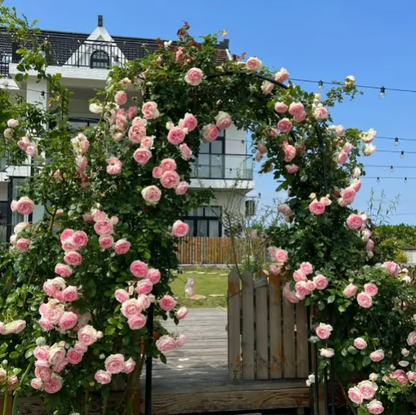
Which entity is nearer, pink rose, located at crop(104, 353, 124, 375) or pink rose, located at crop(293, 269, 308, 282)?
pink rose, located at crop(104, 353, 124, 375)

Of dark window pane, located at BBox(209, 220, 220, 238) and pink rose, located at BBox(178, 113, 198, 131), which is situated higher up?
pink rose, located at BBox(178, 113, 198, 131)

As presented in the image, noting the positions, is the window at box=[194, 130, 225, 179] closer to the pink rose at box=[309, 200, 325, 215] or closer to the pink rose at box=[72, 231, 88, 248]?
the pink rose at box=[309, 200, 325, 215]

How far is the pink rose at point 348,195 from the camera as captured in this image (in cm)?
334

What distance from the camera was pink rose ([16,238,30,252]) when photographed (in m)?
2.96

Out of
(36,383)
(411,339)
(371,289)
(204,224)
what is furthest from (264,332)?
(204,224)

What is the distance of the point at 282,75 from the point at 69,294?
231cm

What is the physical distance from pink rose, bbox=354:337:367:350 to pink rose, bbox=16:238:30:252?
2416mm

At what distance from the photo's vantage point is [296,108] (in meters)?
3.37

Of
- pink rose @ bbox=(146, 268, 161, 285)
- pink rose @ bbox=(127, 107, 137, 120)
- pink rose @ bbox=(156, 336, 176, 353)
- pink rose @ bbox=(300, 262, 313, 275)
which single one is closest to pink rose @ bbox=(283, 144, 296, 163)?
pink rose @ bbox=(300, 262, 313, 275)

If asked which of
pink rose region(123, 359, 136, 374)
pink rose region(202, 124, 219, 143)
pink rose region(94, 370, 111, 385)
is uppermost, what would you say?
pink rose region(202, 124, 219, 143)

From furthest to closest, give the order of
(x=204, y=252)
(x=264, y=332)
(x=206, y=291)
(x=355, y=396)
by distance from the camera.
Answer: (x=204, y=252) → (x=206, y=291) → (x=264, y=332) → (x=355, y=396)

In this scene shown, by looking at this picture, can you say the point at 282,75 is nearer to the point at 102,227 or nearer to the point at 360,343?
the point at 102,227

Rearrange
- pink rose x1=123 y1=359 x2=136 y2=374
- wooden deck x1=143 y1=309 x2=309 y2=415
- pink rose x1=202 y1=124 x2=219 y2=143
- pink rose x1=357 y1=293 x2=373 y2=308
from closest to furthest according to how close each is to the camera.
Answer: pink rose x1=123 y1=359 x2=136 y2=374 < pink rose x1=357 y1=293 x2=373 y2=308 < pink rose x1=202 y1=124 x2=219 y2=143 < wooden deck x1=143 y1=309 x2=309 y2=415

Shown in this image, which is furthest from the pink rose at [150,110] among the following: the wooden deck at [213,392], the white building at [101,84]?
the white building at [101,84]
